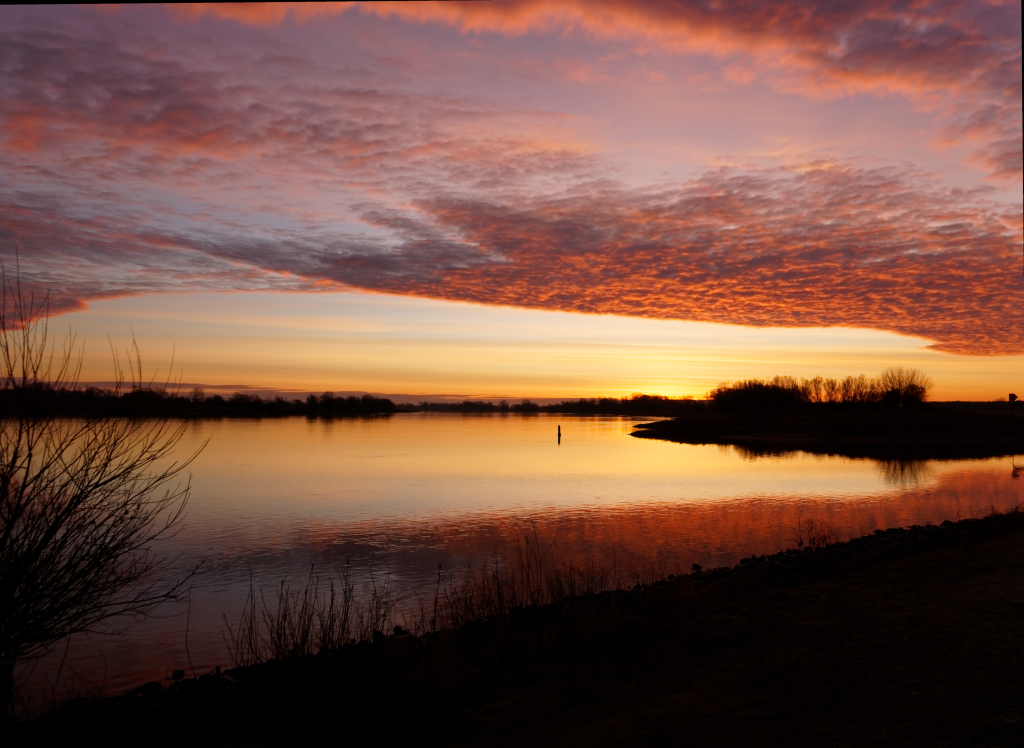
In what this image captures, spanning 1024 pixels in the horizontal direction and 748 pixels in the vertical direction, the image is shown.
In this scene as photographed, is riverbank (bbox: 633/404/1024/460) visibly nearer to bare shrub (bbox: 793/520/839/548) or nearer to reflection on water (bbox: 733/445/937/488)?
reflection on water (bbox: 733/445/937/488)

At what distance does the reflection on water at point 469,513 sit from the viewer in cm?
1293

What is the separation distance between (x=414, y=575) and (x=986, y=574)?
1154 centimetres

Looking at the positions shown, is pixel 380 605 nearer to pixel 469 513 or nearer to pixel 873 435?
pixel 469 513

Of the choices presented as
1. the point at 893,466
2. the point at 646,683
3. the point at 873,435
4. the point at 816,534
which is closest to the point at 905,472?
the point at 893,466

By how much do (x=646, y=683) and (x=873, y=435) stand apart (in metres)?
72.0

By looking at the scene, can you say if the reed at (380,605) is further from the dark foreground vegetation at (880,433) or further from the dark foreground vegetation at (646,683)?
the dark foreground vegetation at (880,433)

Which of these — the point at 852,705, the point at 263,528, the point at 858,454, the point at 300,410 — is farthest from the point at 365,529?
the point at 300,410

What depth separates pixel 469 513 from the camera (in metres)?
24.6

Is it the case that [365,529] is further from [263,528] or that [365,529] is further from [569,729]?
[569,729]

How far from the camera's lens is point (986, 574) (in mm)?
12055

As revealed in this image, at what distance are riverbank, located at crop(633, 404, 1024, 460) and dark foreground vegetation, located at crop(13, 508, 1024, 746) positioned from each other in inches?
1786

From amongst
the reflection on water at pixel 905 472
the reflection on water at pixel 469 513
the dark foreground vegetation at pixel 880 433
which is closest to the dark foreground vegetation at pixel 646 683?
the reflection on water at pixel 469 513

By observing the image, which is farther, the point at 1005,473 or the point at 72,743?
the point at 1005,473

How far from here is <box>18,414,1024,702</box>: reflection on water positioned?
12.9 metres
